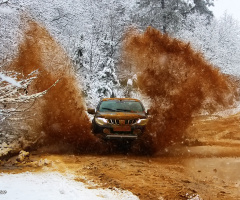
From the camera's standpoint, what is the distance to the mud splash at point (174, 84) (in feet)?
44.0

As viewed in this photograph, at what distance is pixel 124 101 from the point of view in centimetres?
934

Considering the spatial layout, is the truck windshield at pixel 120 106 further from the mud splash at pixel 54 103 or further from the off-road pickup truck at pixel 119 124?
the mud splash at pixel 54 103

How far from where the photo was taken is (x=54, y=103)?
1264cm

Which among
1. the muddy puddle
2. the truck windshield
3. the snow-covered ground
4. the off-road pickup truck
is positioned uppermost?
the truck windshield

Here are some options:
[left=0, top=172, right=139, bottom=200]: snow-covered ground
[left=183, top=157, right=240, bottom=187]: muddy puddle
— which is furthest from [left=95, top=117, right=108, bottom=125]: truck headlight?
[left=0, top=172, right=139, bottom=200]: snow-covered ground

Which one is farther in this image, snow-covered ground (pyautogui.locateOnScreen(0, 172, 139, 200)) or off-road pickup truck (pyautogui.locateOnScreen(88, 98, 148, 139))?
off-road pickup truck (pyautogui.locateOnScreen(88, 98, 148, 139))

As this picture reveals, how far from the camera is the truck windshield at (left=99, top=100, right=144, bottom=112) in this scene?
873 centimetres

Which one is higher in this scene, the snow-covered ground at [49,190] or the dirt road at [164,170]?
the snow-covered ground at [49,190]

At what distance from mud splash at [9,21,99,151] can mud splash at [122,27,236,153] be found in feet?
11.2

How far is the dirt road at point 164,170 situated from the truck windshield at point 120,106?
1.67m

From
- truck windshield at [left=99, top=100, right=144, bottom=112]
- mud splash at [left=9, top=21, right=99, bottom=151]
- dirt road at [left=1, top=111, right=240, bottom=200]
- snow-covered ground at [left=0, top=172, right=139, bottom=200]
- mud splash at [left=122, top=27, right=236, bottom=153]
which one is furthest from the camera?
mud splash at [left=122, top=27, right=236, bottom=153]

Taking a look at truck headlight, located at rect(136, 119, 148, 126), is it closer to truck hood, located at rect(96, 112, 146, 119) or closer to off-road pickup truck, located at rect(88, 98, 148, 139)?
off-road pickup truck, located at rect(88, 98, 148, 139)

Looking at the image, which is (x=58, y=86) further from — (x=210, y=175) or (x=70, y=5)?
(x=70, y=5)

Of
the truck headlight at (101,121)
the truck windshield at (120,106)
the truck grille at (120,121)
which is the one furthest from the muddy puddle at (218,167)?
the truck headlight at (101,121)
